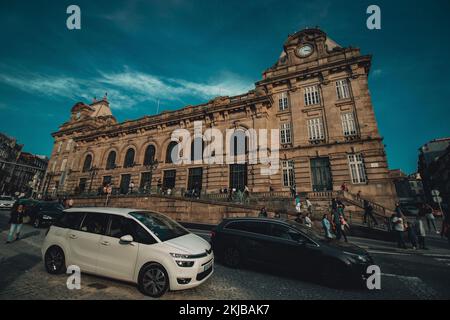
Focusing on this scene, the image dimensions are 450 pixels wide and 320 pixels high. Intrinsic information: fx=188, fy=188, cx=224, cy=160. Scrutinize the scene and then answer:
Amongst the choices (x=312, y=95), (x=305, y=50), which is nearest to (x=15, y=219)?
(x=312, y=95)

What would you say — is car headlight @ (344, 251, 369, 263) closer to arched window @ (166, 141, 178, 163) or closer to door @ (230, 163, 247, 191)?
door @ (230, 163, 247, 191)

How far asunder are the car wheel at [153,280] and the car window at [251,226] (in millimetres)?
2938

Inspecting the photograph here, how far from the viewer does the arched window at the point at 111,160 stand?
28.8 meters

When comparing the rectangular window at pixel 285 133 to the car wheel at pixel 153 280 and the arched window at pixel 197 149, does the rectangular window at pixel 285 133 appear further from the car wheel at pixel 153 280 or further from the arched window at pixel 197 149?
the car wheel at pixel 153 280

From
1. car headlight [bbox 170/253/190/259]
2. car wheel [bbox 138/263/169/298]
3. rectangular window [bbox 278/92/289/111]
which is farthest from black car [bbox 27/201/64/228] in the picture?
rectangular window [bbox 278/92/289/111]

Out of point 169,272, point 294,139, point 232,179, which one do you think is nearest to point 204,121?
point 232,179

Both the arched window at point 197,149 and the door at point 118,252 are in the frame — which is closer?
the door at point 118,252

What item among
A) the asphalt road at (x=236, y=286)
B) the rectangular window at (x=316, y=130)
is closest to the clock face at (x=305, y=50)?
the rectangular window at (x=316, y=130)

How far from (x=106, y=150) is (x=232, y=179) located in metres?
21.9

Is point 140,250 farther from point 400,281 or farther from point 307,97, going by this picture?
point 307,97

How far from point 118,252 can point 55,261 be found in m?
2.11

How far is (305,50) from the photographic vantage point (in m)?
23.1
